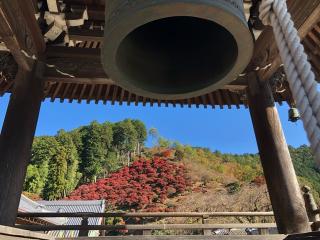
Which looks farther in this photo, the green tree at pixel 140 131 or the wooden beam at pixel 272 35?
the green tree at pixel 140 131

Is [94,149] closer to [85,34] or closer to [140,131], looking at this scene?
[140,131]

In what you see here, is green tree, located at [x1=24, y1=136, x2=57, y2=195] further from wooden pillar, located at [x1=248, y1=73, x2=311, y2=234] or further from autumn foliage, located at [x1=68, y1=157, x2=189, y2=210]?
wooden pillar, located at [x1=248, y1=73, x2=311, y2=234]

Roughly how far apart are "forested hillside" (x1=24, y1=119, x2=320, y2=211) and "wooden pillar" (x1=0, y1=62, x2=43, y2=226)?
16.9m

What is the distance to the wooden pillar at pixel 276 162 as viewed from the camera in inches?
109

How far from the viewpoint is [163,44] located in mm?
1834

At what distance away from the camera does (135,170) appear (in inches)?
1310

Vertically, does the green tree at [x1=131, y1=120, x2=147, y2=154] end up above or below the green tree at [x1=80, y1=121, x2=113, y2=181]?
above

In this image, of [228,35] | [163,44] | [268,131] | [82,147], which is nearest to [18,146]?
[163,44]

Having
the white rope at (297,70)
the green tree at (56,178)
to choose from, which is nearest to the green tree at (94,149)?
the green tree at (56,178)

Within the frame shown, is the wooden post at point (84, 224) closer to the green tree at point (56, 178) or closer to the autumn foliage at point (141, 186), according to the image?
the autumn foliage at point (141, 186)

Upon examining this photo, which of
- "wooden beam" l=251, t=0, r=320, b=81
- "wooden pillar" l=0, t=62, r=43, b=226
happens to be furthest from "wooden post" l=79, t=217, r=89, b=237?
"wooden beam" l=251, t=0, r=320, b=81

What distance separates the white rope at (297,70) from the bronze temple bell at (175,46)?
6.2 inches

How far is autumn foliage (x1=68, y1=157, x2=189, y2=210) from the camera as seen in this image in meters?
27.2

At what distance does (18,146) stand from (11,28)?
100 centimetres
